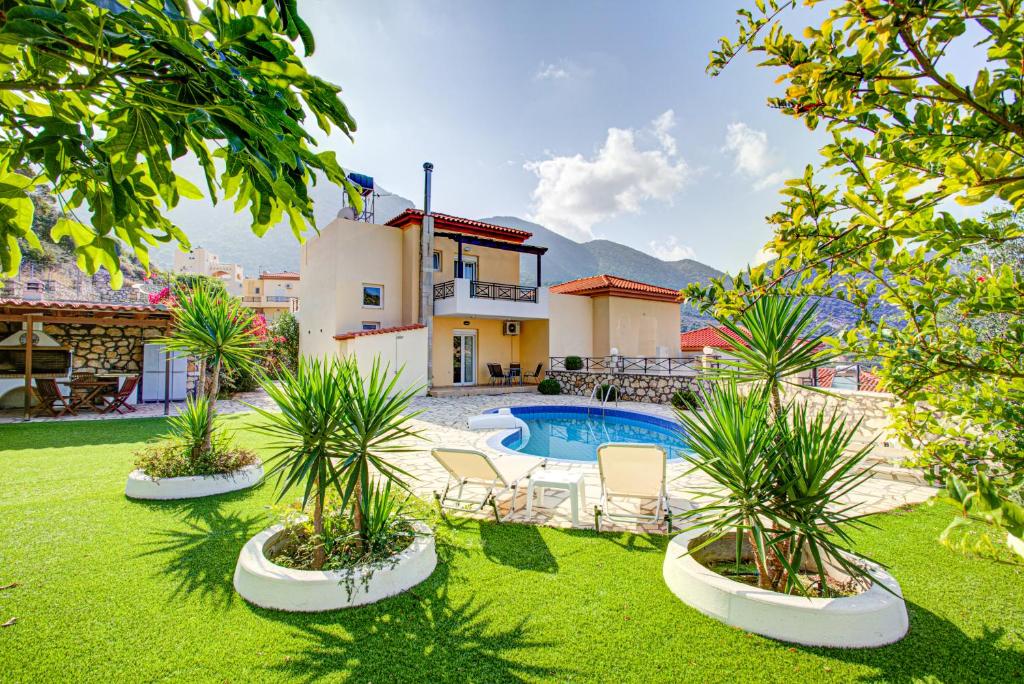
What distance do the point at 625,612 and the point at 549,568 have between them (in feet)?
2.93

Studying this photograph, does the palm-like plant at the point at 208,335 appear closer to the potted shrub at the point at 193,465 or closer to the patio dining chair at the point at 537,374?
the potted shrub at the point at 193,465

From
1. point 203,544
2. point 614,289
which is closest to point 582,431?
point 203,544

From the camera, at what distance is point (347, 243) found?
18453 millimetres

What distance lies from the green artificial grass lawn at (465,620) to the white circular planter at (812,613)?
8 cm

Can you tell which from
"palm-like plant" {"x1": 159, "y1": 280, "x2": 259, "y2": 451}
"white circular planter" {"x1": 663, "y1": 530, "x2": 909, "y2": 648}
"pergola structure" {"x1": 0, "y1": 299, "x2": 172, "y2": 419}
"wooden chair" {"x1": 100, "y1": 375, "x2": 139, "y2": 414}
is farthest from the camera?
"wooden chair" {"x1": 100, "y1": 375, "x2": 139, "y2": 414}

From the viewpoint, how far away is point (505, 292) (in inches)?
810

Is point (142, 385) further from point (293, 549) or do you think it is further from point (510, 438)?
point (293, 549)

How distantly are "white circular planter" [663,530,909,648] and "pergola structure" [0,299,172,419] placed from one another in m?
14.8

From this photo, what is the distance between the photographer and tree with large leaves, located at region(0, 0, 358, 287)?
1.49m

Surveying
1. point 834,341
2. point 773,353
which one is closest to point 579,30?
point 773,353

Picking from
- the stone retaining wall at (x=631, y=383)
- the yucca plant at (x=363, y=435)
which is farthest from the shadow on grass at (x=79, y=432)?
the stone retaining wall at (x=631, y=383)

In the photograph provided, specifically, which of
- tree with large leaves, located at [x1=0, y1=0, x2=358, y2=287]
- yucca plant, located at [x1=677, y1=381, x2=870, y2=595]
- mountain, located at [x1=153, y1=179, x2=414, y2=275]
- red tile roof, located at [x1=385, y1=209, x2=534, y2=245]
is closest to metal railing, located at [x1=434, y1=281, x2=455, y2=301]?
red tile roof, located at [x1=385, y1=209, x2=534, y2=245]

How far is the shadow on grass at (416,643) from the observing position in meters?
2.85

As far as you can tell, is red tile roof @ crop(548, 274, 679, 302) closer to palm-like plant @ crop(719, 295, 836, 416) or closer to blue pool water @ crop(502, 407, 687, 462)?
blue pool water @ crop(502, 407, 687, 462)
